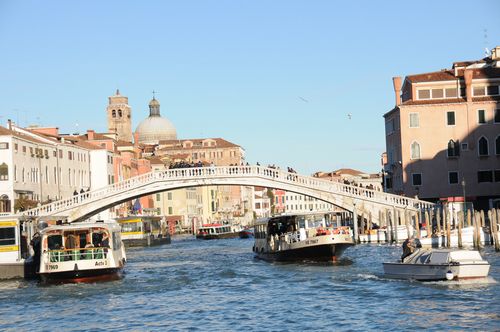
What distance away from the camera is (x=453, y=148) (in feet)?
166

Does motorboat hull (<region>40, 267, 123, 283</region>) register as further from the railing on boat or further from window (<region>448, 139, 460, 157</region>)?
window (<region>448, 139, 460, 157</region>)

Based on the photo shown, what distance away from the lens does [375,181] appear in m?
126

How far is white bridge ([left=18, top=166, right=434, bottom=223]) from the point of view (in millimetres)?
46469

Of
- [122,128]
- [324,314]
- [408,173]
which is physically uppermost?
[122,128]

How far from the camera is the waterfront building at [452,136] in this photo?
50.3 m

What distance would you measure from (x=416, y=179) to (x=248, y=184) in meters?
8.75

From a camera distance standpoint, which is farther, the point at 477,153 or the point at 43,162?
the point at 43,162

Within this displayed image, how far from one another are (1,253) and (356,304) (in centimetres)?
1242

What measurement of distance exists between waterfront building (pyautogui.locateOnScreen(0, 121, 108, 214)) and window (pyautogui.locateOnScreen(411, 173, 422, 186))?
17679 mm

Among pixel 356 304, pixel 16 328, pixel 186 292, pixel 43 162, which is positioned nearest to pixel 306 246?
pixel 186 292

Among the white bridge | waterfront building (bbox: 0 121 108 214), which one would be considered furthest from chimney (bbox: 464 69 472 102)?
waterfront building (bbox: 0 121 108 214)

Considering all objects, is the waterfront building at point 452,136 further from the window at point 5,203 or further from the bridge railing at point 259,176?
the window at point 5,203

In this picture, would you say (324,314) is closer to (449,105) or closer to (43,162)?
(449,105)

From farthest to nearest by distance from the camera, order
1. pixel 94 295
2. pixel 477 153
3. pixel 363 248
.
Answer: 1. pixel 477 153
2. pixel 363 248
3. pixel 94 295
